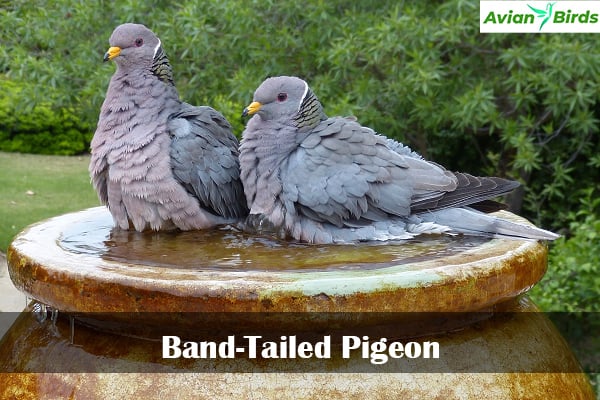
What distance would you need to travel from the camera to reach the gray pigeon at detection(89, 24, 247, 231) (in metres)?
2.94

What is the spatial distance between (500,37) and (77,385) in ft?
13.6

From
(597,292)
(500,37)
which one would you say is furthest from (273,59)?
(597,292)

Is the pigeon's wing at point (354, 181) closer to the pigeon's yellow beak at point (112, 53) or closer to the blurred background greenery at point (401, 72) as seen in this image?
the pigeon's yellow beak at point (112, 53)

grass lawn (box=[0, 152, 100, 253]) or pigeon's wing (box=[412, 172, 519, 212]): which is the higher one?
pigeon's wing (box=[412, 172, 519, 212])

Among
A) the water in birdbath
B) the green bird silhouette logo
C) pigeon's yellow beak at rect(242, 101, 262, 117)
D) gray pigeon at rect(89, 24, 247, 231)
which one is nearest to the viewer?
the water in birdbath

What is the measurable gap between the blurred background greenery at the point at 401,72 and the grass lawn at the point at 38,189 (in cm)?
347

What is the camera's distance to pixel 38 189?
12.3m

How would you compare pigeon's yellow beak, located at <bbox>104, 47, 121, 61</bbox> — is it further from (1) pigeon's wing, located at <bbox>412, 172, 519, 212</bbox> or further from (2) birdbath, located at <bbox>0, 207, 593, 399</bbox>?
(1) pigeon's wing, located at <bbox>412, 172, 519, 212</bbox>

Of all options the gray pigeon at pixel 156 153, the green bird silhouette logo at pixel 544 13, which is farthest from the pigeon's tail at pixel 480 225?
the green bird silhouette logo at pixel 544 13

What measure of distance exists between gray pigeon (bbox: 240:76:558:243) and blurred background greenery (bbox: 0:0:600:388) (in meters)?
2.47

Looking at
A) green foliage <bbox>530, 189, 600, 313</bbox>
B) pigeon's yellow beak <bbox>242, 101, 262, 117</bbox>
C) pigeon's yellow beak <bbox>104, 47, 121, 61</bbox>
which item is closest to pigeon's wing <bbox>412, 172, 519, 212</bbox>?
pigeon's yellow beak <bbox>242, 101, 262, 117</bbox>

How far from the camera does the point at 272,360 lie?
7.02 feet

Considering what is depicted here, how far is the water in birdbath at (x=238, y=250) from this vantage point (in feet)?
7.73

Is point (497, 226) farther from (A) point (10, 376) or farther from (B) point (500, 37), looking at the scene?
(B) point (500, 37)
